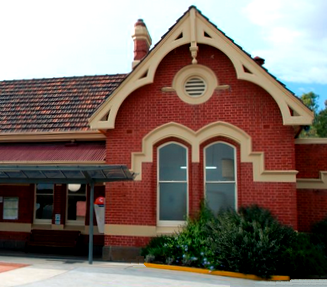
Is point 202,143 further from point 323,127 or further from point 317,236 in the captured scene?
point 323,127

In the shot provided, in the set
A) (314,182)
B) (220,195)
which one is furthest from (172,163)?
(314,182)

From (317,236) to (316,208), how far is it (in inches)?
45.5

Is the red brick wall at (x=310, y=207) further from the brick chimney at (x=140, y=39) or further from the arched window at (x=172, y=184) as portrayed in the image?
the brick chimney at (x=140, y=39)

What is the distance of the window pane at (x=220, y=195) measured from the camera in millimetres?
11125

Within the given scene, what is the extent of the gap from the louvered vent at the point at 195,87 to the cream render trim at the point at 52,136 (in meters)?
3.27

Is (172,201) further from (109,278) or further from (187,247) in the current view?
(109,278)

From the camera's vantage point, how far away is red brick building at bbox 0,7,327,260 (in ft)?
35.4

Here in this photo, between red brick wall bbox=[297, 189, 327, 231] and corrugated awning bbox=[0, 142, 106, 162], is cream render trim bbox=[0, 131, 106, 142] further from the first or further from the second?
red brick wall bbox=[297, 189, 327, 231]

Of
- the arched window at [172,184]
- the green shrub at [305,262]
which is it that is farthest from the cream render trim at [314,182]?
the arched window at [172,184]

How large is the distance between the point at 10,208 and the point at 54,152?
3418 millimetres

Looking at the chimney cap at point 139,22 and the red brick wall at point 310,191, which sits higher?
the chimney cap at point 139,22

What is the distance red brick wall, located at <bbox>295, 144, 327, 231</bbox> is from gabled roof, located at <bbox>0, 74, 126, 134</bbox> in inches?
279

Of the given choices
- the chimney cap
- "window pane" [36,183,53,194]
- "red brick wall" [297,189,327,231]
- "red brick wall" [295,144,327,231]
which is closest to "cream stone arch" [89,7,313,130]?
"red brick wall" [295,144,327,231]

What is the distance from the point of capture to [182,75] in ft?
38.1
